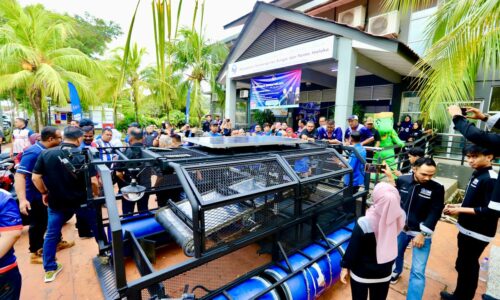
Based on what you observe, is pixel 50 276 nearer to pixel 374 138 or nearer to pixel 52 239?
pixel 52 239

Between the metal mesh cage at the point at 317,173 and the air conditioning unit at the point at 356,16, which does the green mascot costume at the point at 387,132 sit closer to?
the metal mesh cage at the point at 317,173

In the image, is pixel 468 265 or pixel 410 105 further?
pixel 410 105

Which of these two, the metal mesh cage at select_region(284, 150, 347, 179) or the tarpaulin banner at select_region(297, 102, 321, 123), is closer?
the metal mesh cage at select_region(284, 150, 347, 179)

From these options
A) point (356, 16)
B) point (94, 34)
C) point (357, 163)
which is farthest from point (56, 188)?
point (94, 34)

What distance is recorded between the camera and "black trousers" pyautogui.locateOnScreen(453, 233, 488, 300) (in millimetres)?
2432

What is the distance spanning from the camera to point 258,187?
2314mm

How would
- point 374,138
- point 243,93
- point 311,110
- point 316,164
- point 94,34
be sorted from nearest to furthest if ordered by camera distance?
1. point 316,164
2. point 374,138
3. point 311,110
4. point 243,93
5. point 94,34

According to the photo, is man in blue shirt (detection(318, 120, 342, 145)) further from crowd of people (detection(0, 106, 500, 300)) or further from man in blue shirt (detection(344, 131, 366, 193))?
crowd of people (detection(0, 106, 500, 300))

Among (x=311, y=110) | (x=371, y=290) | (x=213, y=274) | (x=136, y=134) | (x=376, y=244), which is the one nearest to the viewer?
(x=376, y=244)

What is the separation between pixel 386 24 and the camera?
9.01 m

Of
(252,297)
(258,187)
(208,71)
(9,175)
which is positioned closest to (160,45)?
(258,187)

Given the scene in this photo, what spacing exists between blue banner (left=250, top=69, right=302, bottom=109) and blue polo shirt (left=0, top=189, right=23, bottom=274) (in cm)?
834

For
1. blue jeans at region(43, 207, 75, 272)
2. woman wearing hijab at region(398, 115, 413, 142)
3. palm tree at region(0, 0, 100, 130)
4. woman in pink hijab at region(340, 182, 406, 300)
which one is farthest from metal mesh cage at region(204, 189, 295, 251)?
palm tree at region(0, 0, 100, 130)

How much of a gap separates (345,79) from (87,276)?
7.49 metres
